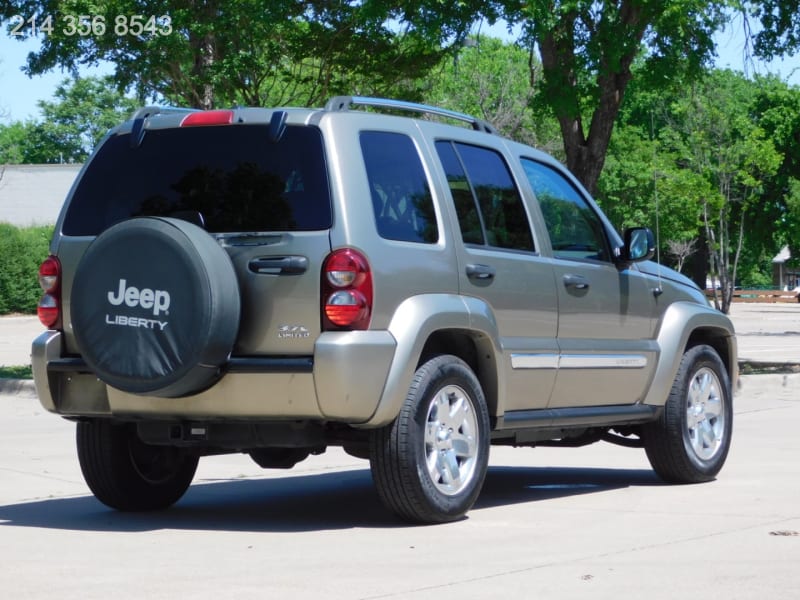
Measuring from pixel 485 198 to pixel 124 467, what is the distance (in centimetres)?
243

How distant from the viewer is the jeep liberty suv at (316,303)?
678 centimetres

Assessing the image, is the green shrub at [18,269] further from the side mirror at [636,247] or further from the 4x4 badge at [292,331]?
the 4x4 badge at [292,331]

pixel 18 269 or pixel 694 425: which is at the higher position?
pixel 18 269

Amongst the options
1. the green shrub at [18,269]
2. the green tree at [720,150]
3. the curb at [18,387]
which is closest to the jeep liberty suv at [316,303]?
the curb at [18,387]

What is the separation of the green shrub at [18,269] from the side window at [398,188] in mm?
40642

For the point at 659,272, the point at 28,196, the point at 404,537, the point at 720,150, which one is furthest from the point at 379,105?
the point at 28,196

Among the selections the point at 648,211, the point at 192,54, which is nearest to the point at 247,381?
the point at 192,54

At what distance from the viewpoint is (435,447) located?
7.20m

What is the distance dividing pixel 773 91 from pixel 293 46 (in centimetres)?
4740

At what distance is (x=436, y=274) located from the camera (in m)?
7.21

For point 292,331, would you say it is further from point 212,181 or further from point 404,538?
point 404,538

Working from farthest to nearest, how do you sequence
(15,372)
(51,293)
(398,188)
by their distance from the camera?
(15,372), (51,293), (398,188)

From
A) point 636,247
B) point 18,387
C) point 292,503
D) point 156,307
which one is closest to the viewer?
point 156,307

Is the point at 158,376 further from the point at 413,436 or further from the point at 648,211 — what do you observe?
the point at 648,211
